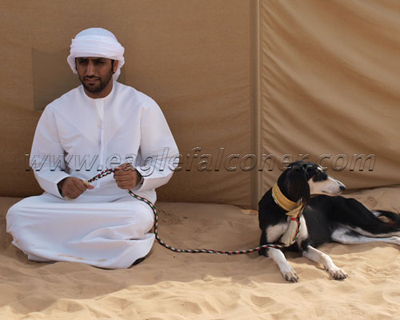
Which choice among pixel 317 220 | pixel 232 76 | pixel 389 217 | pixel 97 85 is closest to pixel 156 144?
pixel 97 85

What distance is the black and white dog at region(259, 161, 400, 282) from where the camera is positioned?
3.97 metres

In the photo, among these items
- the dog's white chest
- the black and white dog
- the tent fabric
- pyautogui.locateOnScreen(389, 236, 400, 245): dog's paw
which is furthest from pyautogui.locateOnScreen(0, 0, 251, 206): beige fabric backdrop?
pyautogui.locateOnScreen(389, 236, 400, 245): dog's paw

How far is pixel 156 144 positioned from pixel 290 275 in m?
1.58

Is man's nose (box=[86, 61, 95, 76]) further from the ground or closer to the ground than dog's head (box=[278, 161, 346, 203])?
further from the ground

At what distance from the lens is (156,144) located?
15.1ft

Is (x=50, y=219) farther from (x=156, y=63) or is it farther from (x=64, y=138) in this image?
(x=156, y=63)

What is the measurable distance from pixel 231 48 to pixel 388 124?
176 centimetres

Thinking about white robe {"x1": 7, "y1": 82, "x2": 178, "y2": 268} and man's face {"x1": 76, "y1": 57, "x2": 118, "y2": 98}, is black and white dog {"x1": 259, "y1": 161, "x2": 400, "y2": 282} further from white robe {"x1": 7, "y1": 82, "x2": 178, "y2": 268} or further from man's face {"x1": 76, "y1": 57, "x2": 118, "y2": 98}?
man's face {"x1": 76, "y1": 57, "x2": 118, "y2": 98}

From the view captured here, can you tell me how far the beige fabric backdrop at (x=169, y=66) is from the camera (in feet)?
16.9

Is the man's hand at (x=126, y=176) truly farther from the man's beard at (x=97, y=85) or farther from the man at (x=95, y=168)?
the man's beard at (x=97, y=85)

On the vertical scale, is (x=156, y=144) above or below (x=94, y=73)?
below

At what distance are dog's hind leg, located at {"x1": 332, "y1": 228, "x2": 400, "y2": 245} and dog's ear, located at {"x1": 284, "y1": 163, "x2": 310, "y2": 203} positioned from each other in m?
0.75

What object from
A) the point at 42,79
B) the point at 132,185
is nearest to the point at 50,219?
the point at 132,185

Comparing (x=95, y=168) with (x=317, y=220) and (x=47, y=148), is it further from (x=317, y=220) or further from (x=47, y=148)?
(x=317, y=220)
